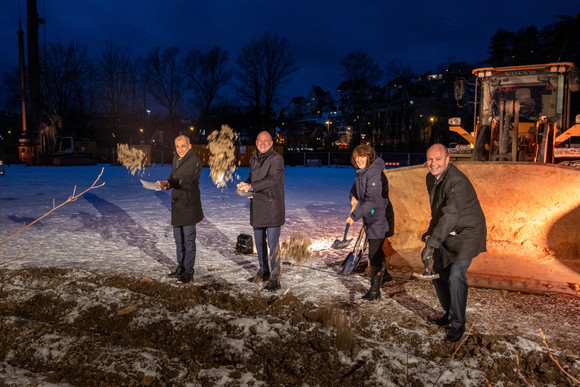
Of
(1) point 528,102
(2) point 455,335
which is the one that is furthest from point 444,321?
(1) point 528,102

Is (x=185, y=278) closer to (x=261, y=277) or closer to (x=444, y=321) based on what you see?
(x=261, y=277)

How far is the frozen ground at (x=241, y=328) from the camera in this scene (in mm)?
3188

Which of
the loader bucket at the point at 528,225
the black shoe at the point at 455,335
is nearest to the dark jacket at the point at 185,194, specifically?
the loader bucket at the point at 528,225

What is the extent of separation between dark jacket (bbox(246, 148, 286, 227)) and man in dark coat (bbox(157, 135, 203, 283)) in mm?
800

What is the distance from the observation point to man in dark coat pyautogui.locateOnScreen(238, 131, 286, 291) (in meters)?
5.04

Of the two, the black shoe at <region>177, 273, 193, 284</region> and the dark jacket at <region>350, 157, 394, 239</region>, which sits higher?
the dark jacket at <region>350, 157, 394, 239</region>

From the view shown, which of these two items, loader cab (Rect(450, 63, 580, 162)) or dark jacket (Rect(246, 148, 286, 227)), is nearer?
dark jacket (Rect(246, 148, 286, 227))

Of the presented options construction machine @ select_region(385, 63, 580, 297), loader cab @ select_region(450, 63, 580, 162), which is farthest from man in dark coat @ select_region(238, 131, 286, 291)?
loader cab @ select_region(450, 63, 580, 162)

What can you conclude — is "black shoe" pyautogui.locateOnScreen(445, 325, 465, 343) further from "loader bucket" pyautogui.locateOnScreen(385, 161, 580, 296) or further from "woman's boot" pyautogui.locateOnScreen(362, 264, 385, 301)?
"loader bucket" pyautogui.locateOnScreen(385, 161, 580, 296)

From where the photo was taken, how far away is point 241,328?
13.0 ft

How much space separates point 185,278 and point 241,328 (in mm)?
1688

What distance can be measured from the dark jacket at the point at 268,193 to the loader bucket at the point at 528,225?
1.73 metres

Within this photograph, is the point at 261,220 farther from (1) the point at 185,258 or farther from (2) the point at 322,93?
(2) the point at 322,93

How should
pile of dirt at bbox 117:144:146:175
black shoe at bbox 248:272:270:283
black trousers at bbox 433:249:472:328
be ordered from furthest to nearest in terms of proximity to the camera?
pile of dirt at bbox 117:144:146:175 → black shoe at bbox 248:272:270:283 → black trousers at bbox 433:249:472:328
